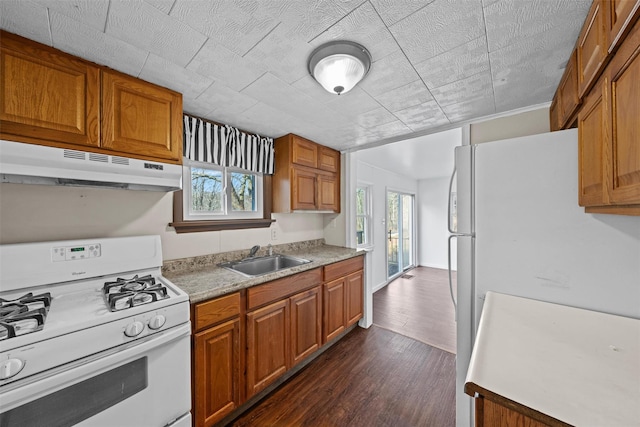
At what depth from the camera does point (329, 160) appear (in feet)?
9.50

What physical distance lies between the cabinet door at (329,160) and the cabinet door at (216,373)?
1874 millimetres

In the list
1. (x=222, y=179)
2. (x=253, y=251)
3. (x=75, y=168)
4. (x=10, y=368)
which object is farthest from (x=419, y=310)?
(x=75, y=168)

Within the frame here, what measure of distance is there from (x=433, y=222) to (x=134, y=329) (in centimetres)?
613

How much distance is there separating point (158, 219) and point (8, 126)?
34.9 inches

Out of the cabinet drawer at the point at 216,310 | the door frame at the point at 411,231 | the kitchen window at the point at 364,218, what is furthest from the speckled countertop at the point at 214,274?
the door frame at the point at 411,231

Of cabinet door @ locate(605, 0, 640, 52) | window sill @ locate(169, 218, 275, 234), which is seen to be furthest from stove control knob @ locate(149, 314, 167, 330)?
cabinet door @ locate(605, 0, 640, 52)

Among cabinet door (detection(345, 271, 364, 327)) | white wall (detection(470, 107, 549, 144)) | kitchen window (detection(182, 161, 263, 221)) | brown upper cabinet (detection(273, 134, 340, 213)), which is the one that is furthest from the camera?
cabinet door (detection(345, 271, 364, 327))

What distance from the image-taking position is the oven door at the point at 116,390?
89cm

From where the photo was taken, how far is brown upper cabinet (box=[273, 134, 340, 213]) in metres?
2.44

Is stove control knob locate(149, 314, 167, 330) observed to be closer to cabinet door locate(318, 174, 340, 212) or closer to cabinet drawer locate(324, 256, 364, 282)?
cabinet drawer locate(324, 256, 364, 282)

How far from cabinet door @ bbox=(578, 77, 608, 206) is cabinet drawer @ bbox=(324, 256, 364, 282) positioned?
1758 mm

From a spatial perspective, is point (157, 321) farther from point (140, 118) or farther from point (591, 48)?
point (591, 48)

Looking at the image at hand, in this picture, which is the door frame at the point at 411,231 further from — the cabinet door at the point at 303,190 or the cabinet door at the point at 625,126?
the cabinet door at the point at 625,126

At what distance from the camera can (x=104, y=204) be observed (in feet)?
5.15
